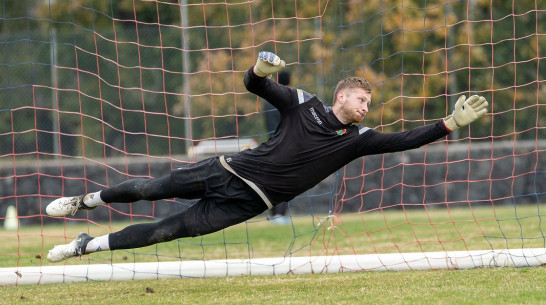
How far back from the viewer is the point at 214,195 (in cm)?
629

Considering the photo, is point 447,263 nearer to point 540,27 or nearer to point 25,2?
point 540,27

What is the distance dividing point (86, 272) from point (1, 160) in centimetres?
1067

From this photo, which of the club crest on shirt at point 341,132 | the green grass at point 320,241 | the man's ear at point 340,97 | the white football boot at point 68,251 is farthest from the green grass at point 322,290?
the man's ear at point 340,97

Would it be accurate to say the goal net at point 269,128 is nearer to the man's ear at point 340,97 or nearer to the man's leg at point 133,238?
the man's leg at point 133,238

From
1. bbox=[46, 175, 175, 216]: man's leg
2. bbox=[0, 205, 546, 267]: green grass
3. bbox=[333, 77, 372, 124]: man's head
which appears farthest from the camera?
bbox=[0, 205, 546, 267]: green grass

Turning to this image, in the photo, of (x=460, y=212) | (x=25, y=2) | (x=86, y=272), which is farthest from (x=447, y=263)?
(x=25, y=2)

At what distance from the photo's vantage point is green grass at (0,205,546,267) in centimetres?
870

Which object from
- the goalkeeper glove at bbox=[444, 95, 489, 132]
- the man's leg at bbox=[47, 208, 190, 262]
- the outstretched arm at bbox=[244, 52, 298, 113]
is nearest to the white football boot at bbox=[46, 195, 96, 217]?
the man's leg at bbox=[47, 208, 190, 262]

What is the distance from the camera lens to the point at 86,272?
7.36m

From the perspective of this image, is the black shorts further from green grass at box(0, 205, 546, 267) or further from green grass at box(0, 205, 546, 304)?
green grass at box(0, 205, 546, 267)

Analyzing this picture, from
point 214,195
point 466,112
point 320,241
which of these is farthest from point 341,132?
point 320,241

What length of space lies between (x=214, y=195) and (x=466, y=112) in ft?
6.44

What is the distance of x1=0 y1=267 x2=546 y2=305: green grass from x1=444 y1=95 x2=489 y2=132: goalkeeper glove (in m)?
1.20

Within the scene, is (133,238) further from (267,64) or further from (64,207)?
(267,64)
